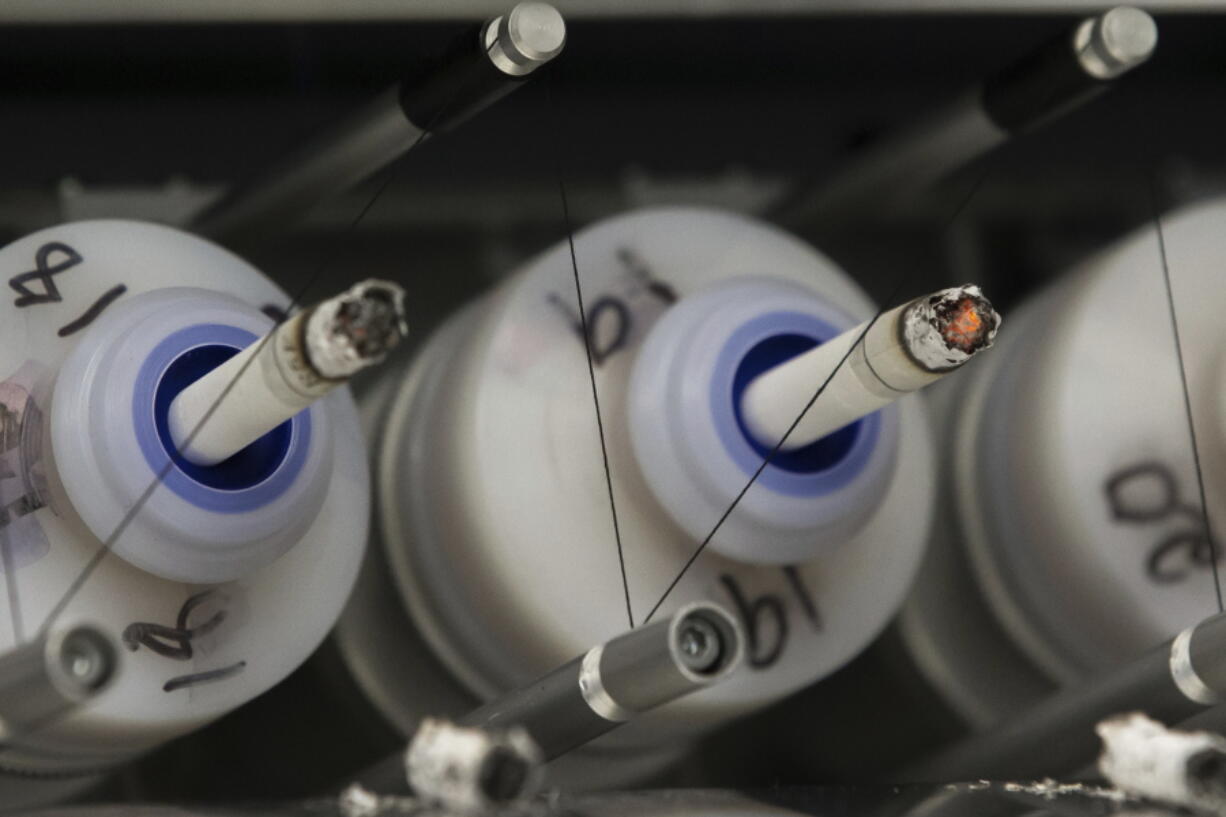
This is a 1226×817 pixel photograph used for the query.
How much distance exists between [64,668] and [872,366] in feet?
1.05

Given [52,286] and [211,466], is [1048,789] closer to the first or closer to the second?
[211,466]

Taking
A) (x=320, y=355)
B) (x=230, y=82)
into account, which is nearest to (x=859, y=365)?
(x=320, y=355)

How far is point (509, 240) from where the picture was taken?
101 centimetres

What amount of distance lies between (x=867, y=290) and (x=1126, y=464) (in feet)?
0.94

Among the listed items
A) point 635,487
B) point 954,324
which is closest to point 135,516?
point 635,487

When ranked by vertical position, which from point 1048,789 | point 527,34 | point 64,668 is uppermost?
Answer: point 527,34

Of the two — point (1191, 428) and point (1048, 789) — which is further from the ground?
point (1191, 428)

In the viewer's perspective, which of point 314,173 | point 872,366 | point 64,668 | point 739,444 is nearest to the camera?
point 64,668

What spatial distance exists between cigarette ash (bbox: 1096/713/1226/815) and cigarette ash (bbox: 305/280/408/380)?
0.31 meters

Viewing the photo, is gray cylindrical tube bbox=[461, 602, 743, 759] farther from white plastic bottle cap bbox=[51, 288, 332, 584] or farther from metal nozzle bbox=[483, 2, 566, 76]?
metal nozzle bbox=[483, 2, 566, 76]

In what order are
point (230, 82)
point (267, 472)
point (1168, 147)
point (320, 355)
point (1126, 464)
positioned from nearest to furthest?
point (320, 355), point (267, 472), point (1126, 464), point (230, 82), point (1168, 147)

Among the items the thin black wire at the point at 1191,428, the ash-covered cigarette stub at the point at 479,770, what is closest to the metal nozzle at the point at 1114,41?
the thin black wire at the point at 1191,428

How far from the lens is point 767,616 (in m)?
0.76

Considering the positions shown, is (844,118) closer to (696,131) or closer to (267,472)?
(696,131)
